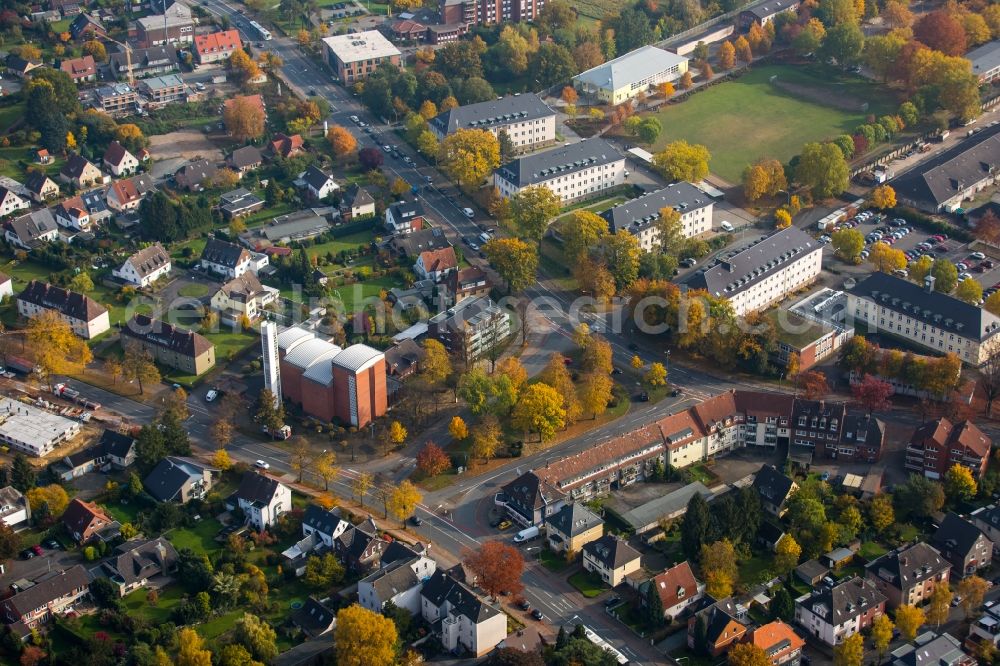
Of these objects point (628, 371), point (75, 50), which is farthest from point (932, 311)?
point (75, 50)

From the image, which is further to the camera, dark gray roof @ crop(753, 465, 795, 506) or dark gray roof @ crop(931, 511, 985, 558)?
dark gray roof @ crop(753, 465, 795, 506)

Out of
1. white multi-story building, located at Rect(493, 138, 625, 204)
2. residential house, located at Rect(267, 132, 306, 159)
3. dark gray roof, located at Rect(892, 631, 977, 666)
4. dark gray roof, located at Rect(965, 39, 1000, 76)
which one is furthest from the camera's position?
dark gray roof, located at Rect(965, 39, 1000, 76)

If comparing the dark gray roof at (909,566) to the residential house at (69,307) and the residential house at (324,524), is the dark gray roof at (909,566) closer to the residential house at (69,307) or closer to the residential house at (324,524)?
the residential house at (324,524)

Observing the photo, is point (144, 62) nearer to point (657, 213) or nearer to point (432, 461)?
point (657, 213)

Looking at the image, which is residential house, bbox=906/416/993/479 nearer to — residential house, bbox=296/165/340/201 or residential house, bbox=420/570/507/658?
residential house, bbox=420/570/507/658

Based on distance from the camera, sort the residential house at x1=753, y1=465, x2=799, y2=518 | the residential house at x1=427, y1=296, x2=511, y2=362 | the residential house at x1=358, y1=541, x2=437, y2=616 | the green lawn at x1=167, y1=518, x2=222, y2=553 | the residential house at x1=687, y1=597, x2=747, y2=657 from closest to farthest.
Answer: the residential house at x1=687, y1=597, x2=747, y2=657 → the residential house at x1=358, y1=541, x2=437, y2=616 → the green lawn at x1=167, y1=518, x2=222, y2=553 → the residential house at x1=753, y1=465, x2=799, y2=518 → the residential house at x1=427, y1=296, x2=511, y2=362

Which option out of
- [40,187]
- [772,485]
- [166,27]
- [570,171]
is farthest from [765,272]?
[166,27]

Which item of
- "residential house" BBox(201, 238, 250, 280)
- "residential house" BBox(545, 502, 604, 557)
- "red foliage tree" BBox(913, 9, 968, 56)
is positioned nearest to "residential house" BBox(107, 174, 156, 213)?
"residential house" BBox(201, 238, 250, 280)
